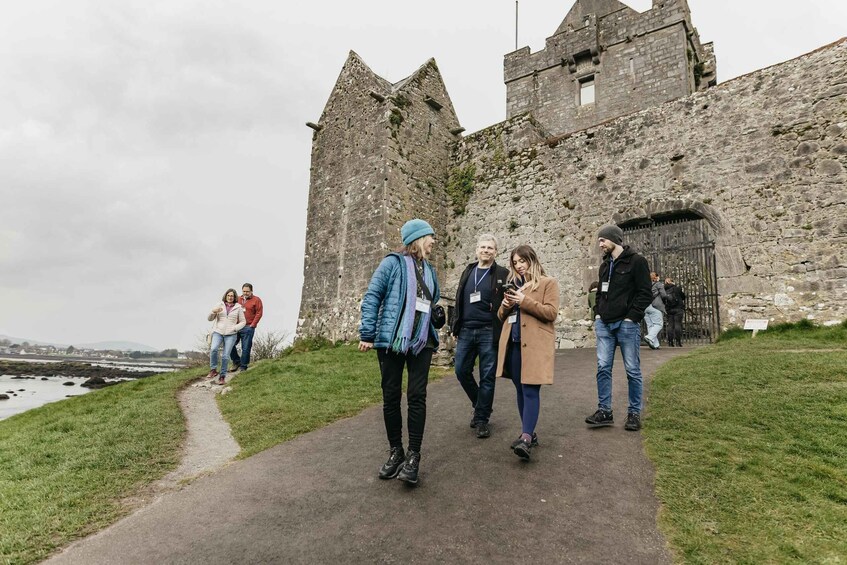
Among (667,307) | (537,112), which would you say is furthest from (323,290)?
(537,112)

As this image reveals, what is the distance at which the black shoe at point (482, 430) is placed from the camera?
5.06 m

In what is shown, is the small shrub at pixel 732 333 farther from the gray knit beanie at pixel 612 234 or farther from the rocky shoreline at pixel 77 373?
the rocky shoreline at pixel 77 373

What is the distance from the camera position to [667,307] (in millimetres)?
11594

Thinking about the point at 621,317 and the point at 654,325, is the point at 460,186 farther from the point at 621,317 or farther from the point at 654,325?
the point at 621,317

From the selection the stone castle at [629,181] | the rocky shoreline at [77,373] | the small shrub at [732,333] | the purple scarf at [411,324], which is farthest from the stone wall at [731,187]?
the rocky shoreline at [77,373]

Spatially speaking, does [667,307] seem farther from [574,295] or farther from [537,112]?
[537,112]

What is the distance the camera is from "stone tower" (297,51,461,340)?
14.6m

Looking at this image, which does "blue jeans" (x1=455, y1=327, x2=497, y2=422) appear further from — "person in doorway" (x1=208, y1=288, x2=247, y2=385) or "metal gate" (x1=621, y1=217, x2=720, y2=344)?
"metal gate" (x1=621, y1=217, x2=720, y2=344)

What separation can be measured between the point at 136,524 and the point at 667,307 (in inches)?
460

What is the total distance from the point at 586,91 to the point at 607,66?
1.30m

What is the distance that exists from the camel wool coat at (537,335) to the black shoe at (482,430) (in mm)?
759

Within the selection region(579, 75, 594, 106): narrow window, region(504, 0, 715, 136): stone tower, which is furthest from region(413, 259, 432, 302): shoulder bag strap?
region(579, 75, 594, 106): narrow window

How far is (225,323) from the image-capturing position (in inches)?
396

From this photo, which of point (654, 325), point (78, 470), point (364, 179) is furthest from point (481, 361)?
point (364, 179)
